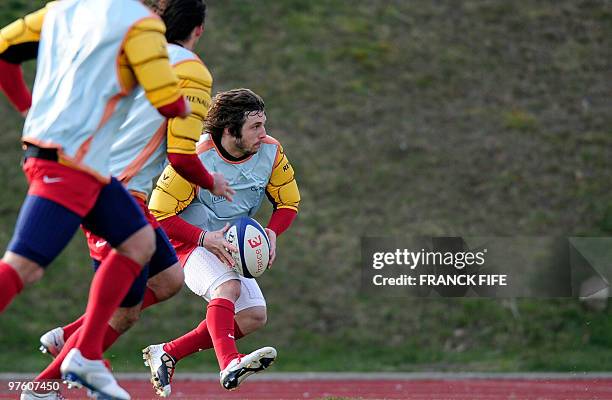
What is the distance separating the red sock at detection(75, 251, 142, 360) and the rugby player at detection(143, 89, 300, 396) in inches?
57.1

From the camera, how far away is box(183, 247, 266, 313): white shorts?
6.16m

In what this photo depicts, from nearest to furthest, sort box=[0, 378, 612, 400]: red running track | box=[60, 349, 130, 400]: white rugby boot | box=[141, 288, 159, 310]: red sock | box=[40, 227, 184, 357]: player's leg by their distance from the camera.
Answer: box=[60, 349, 130, 400]: white rugby boot → box=[40, 227, 184, 357]: player's leg → box=[141, 288, 159, 310]: red sock → box=[0, 378, 612, 400]: red running track

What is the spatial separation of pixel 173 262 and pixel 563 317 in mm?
9128

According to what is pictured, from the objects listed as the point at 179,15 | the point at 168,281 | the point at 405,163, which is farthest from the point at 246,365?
the point at 405,163

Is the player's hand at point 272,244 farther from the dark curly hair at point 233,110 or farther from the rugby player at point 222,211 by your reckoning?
the dark curly hair at point 233,110

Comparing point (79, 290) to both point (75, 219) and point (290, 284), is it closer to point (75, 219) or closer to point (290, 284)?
point (290, 284)

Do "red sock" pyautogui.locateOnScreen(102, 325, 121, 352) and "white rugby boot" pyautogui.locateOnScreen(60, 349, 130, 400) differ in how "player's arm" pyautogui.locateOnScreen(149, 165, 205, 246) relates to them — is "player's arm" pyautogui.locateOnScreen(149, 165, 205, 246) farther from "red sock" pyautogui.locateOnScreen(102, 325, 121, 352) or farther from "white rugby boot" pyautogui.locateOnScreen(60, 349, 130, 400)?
"white rugby boot" pyautogui.locateOnScreen(60, 349, 130, 400)

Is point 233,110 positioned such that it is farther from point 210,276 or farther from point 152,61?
point 152,61

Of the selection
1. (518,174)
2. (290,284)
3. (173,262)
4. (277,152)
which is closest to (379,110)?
(518,174)

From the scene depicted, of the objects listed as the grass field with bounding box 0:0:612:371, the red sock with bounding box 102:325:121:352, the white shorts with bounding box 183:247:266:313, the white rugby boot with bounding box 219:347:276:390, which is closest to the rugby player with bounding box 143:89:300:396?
the white shorts with bounding box 183:247:266:313

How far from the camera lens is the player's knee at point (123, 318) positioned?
5270 millimetres

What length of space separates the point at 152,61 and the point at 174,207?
192 centimetres

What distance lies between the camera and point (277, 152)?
6.45m

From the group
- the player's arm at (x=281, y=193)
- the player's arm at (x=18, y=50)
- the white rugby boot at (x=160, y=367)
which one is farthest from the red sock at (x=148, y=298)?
the player's arm at (x=18, y=50)
